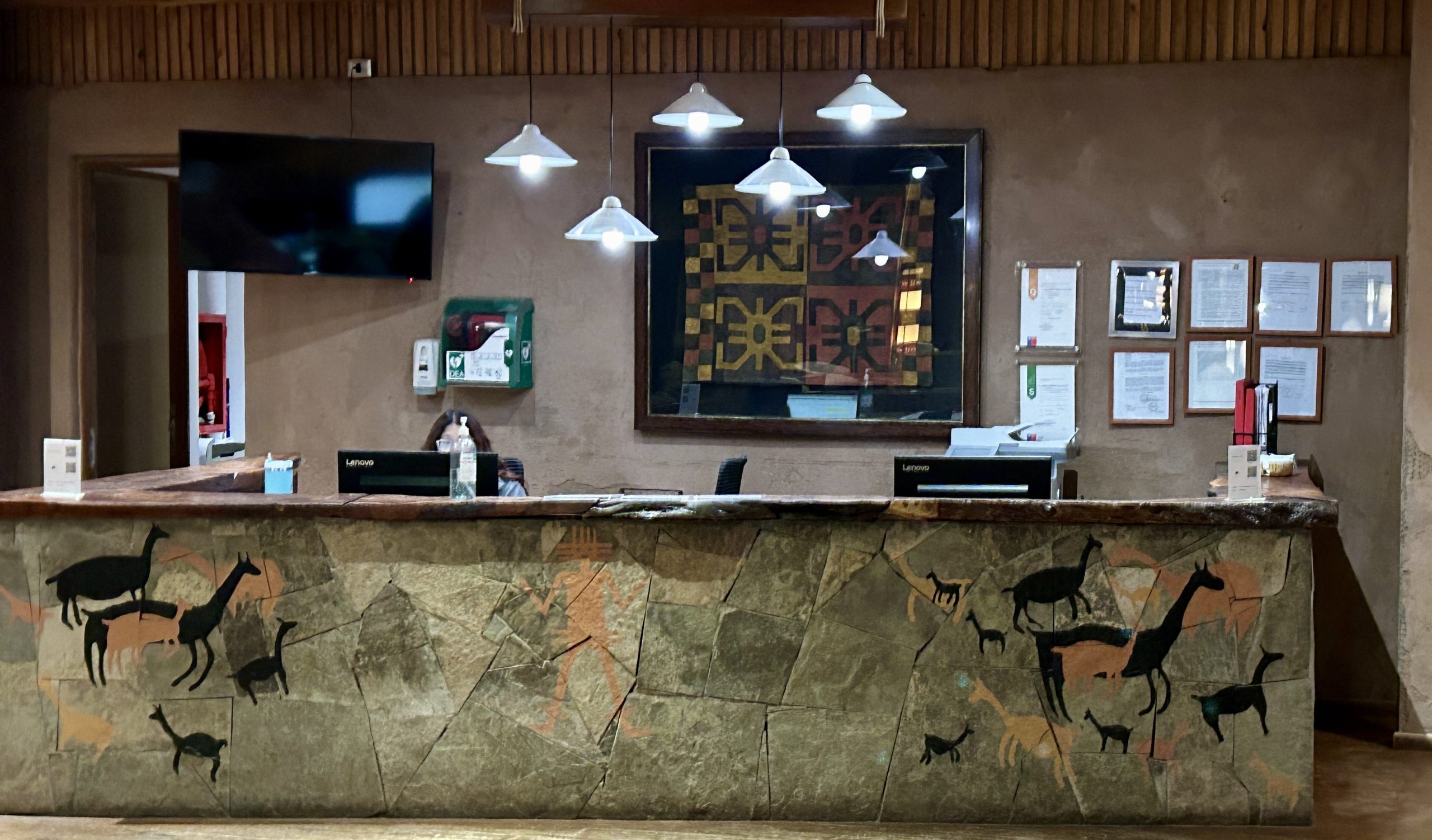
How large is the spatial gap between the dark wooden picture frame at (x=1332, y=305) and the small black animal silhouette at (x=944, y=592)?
2.67 metres

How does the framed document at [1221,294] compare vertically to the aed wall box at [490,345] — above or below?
above

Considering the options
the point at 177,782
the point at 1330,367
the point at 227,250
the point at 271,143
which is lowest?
the point at 177,782

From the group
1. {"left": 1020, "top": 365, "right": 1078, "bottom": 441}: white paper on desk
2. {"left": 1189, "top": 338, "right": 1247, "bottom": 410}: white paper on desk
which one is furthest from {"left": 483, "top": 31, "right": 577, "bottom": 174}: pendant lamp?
{"left": 1189, "top": 338, "right": 1247, "bottom": 410}: white paper on desk

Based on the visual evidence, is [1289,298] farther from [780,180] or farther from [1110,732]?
[1110,732]

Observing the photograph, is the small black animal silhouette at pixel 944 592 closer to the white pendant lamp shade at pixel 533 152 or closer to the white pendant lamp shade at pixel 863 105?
the white pendant lamp shade at pixel 863 105

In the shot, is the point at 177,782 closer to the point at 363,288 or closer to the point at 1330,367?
the point at 363,288

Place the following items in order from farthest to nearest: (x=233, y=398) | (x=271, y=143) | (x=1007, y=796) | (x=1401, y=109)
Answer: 1. (x=233, y=398)
2. (x=271, y=143)
3. (x=1401, y=109)
4. (x=1007, y=796)

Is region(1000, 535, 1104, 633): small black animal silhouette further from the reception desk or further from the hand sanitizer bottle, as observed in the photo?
the hand sanitizer bottle

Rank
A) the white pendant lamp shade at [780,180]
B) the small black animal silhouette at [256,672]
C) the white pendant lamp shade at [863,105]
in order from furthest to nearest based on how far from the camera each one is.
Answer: the white pendant lamp shade at [780,180] < the white pendant lamp shade at [863,105] < the small black animal silhouette at [256,672]

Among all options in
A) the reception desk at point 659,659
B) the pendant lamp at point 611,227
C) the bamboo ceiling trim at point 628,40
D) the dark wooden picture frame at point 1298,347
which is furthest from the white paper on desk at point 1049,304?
the reception desk at point 659,659

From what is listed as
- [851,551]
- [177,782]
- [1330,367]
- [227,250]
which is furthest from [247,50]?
[1330,367]

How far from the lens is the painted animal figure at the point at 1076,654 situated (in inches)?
148

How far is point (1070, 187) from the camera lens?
18.4 feet

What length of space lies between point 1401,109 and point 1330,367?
3.67 feet
